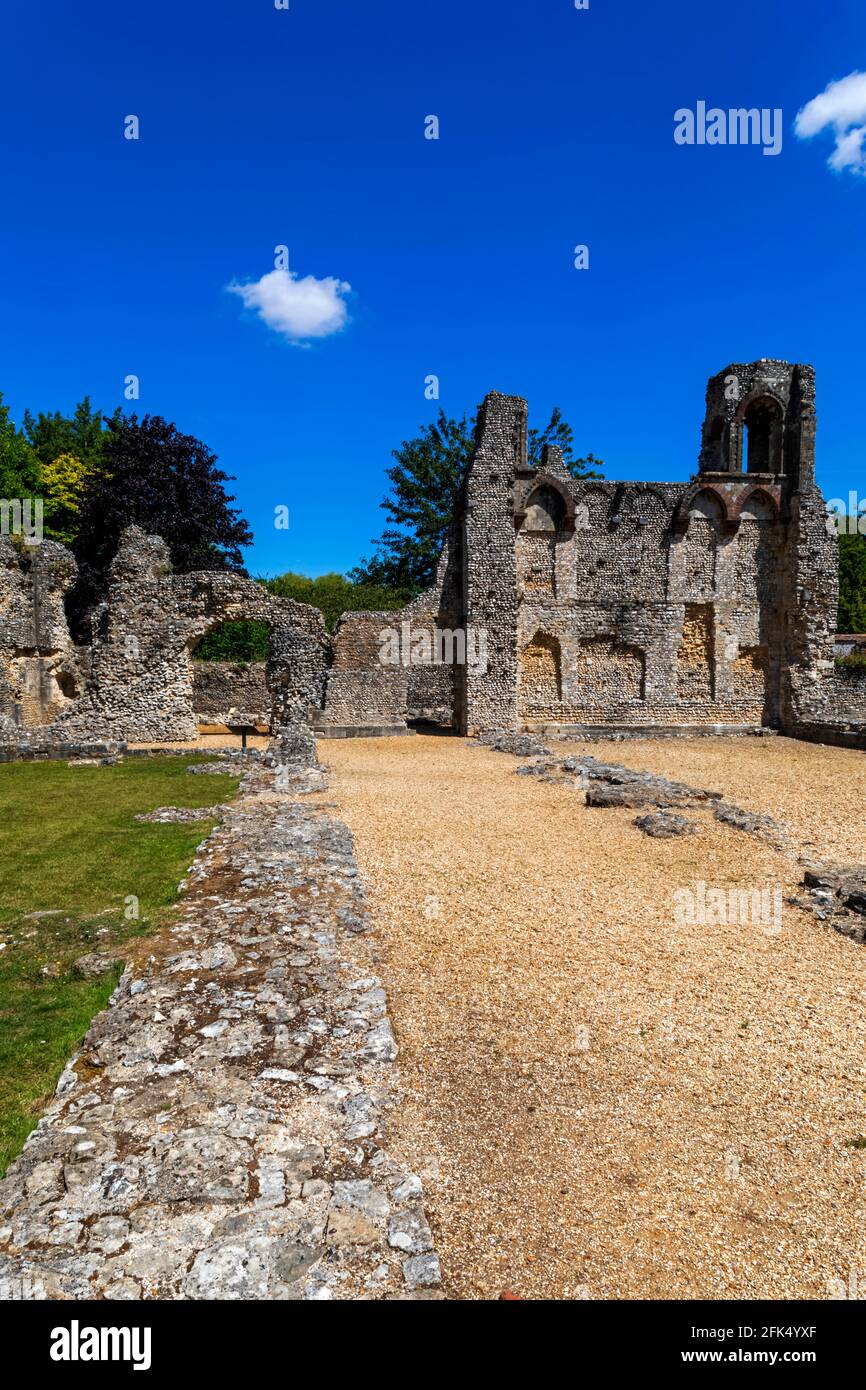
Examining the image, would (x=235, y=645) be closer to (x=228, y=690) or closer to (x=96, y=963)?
(x=228, y=690)

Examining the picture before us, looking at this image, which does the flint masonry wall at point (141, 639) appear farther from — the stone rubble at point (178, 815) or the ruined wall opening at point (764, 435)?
the ruined wall opening at point (764, 435)

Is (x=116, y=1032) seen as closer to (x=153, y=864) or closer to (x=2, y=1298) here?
(x=2, y=1298)

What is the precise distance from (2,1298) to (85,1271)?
0.23 metres

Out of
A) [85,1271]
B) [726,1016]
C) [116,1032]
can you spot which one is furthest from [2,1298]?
[726,1016]

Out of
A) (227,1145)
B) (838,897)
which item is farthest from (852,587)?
(227,1145)

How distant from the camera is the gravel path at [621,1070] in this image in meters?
2.63

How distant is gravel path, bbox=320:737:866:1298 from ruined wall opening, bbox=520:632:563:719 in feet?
47.6

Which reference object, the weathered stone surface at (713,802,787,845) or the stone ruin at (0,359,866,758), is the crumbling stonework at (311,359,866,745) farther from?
the weathered stone surface at (713,802,787,845)

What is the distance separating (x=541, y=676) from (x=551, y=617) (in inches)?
76.1

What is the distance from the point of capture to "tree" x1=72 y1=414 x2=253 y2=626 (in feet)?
102

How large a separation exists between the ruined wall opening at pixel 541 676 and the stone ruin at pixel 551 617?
50 mm

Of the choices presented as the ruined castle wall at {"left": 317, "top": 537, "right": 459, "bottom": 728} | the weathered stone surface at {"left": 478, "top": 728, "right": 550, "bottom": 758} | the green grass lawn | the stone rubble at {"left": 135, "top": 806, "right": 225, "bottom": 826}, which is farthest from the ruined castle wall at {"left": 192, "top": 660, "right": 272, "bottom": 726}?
the stone rubble at {"left": 135, "top": 806, "right": 225, "bottom": 826}

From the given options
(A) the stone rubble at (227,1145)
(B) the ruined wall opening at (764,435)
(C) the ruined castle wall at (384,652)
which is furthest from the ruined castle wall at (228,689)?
(A) the stone rubble at (227,1145)

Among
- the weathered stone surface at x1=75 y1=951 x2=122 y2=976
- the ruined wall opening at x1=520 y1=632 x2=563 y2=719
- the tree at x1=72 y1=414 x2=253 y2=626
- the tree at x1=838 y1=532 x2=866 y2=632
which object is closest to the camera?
the weathered stone surface at x1=75 y1=951 x2=122 y2=976
